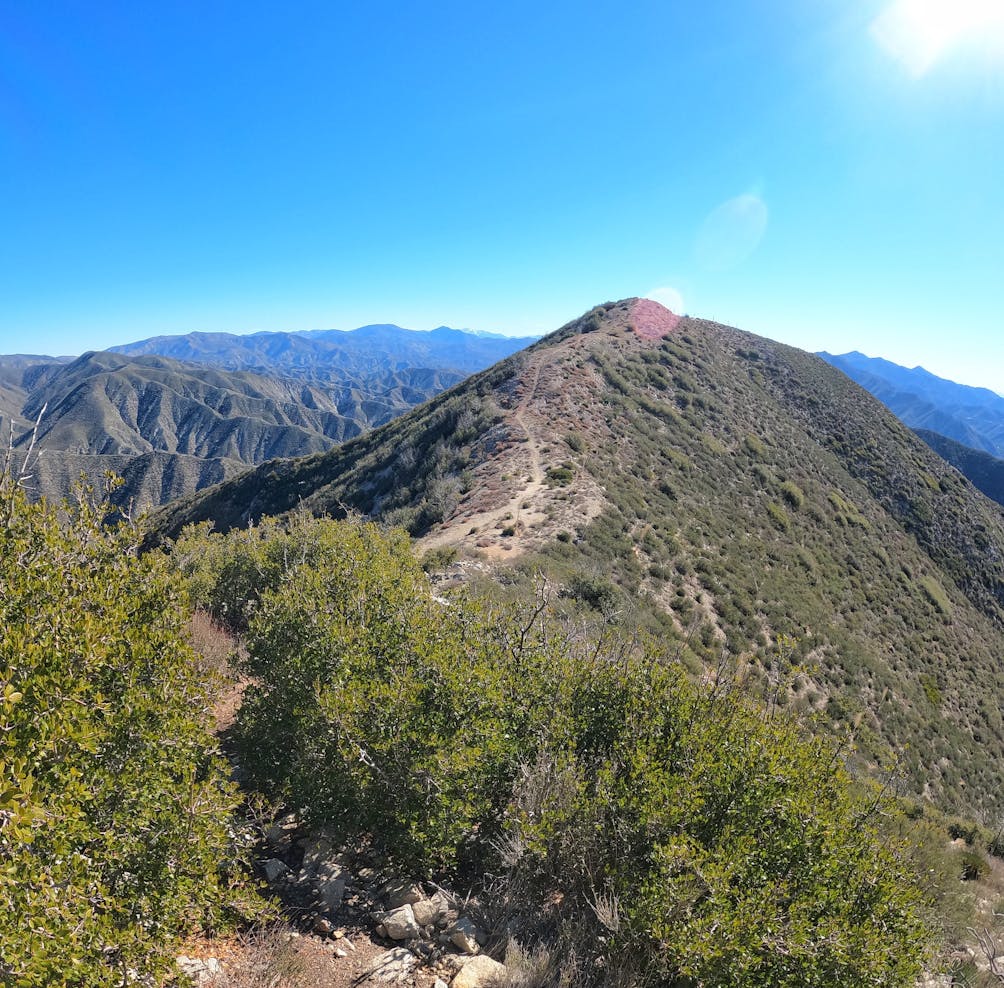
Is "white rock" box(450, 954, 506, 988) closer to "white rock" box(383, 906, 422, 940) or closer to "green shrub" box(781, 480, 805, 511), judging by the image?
"white rock" box(383, 906, 422, 940)

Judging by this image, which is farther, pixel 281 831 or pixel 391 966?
pixel 281 831

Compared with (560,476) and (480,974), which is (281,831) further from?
(560,476)

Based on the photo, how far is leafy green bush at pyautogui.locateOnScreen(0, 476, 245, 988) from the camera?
322 centimetres

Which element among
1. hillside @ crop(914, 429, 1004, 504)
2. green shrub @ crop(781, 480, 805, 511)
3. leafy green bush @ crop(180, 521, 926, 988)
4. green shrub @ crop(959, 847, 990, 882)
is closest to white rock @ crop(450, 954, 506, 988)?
leafy green bush @ crop(180, 521, 926, 988)

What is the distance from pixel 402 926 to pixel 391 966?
1.28 ft

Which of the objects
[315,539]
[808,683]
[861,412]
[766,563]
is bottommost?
[808,683]

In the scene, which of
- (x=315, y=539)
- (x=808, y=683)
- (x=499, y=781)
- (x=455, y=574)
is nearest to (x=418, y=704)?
(x=499, y=781)

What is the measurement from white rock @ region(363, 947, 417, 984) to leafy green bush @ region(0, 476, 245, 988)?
4.91 feet

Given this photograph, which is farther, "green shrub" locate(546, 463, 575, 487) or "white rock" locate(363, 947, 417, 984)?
"green shrub" locate(546, 463, 575, 487)

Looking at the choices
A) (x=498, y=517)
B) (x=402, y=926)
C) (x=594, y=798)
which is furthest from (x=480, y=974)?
(x=498, y=517)

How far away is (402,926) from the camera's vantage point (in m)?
5.43

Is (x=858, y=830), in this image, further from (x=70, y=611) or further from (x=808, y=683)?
(x=808, y=683)

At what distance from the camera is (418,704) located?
608 cm

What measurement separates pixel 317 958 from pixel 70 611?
382cm
